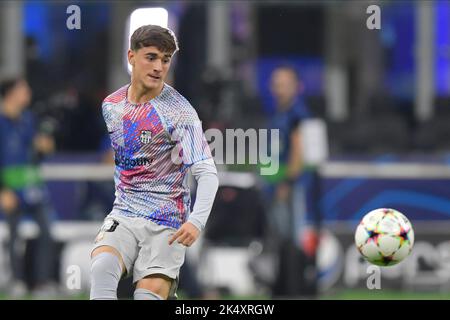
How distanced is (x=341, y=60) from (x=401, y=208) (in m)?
3.94

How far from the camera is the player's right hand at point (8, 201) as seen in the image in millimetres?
13328

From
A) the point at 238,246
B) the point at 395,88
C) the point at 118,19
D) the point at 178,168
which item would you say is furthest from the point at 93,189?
the point at 178,168

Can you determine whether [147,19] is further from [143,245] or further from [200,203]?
[143,245]

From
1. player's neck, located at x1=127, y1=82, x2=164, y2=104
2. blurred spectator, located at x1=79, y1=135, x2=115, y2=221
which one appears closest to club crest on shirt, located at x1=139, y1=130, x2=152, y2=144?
player's neck, located at x1=127, y1=82, x2=164, y2=104

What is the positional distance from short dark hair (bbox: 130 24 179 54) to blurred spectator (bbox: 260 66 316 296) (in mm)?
6180

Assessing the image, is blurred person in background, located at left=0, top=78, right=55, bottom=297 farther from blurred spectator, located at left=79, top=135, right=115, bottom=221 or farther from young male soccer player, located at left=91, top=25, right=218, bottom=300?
young male soccer player, located at left=91, top=25, right=218, bottom=300

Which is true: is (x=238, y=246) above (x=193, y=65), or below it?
below

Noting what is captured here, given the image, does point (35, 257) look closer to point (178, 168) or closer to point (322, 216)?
point (322, 216)

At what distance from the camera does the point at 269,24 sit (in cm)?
1700

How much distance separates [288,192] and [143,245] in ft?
21.9

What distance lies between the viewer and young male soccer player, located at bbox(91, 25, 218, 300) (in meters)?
6.62

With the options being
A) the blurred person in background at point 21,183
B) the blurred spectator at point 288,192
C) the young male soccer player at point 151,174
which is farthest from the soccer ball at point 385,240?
the blurred person in background at point 21,183

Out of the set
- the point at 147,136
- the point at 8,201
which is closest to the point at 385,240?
the point at 147,136

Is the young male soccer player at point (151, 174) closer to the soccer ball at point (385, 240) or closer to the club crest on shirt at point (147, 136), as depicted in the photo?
the club crest on shirt at point (147, 136)
